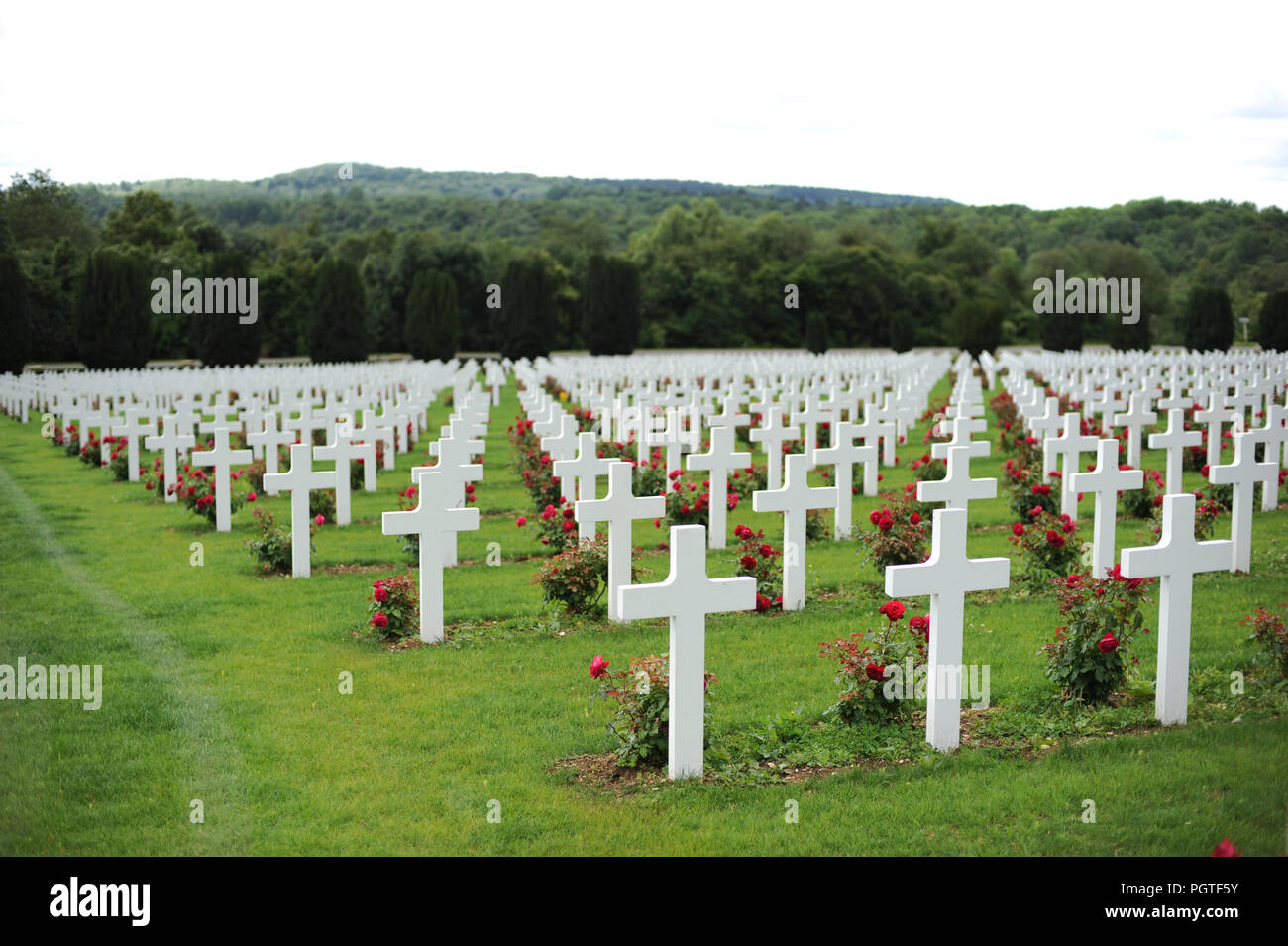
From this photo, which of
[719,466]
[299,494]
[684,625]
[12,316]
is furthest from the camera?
[12,316]

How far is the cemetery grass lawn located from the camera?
4.88 m

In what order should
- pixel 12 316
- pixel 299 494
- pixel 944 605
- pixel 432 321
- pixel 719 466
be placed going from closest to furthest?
pixel 944 605
pixel 299 494
pixel 719 466
pixel 12 316
pixel 432 321

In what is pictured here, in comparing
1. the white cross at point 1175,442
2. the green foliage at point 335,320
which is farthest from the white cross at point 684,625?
the green foliage at point 335,320

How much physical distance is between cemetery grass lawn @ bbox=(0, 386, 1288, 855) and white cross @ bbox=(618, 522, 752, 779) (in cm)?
18

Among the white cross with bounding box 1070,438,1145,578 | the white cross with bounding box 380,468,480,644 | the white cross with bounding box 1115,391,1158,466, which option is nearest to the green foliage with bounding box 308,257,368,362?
the white cross with bounding box 1115,391,1158,466

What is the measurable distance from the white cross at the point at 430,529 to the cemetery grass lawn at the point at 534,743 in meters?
0.25

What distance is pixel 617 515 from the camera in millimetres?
8266

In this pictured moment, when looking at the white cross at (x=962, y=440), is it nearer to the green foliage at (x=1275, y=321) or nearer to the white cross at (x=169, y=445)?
the white cross at (x=169, y=445)

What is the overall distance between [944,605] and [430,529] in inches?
143

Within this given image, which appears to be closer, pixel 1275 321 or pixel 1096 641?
pixel 1096 641

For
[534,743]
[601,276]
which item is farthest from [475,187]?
[534,743]

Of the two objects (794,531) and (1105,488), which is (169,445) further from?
(1105,488)
